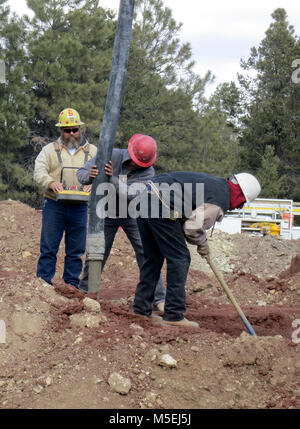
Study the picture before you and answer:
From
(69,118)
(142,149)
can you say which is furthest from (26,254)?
(142,149)

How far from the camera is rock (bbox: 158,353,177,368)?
410 cm

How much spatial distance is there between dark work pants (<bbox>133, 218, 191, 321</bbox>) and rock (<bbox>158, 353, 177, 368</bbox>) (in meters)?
1.21

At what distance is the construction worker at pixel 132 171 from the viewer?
587cm

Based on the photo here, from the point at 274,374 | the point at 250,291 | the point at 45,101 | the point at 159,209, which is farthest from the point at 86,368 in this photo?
the point at 45,101

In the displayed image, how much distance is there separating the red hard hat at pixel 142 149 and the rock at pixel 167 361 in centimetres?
233

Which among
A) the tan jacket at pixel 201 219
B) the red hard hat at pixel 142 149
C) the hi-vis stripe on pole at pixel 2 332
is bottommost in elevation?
the hi-vis stripe on pole at pixel 2 332

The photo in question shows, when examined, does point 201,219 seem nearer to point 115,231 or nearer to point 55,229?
point 115,231

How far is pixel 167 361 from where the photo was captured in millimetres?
4098

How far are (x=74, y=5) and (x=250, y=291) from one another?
1606 cm

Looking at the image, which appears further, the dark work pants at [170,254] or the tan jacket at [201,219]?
the dark work pants at [170,254]

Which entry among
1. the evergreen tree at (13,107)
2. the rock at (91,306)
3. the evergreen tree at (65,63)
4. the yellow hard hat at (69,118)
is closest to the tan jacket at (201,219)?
the rock at (91,306)

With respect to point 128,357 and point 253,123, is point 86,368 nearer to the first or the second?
point 128,357

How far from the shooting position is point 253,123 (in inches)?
1109

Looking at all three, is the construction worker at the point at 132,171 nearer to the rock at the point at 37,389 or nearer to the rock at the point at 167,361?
the rock at the point at 167,361
